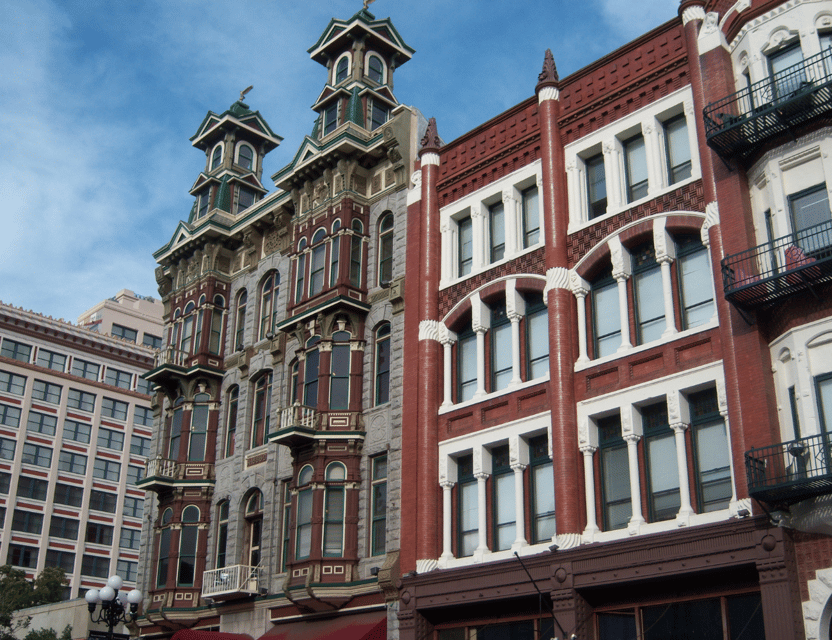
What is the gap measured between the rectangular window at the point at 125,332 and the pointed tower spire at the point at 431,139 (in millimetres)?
71591

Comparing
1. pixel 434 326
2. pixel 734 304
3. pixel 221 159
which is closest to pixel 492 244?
pixel 434 326

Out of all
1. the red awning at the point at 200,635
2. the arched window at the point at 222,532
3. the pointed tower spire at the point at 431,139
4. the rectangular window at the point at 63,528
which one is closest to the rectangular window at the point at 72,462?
the rectangular window at the point at 63,528

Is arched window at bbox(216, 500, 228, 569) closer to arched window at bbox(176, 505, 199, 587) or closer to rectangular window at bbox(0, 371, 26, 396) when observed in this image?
arched window at bbox(176, 505, 199, 587)

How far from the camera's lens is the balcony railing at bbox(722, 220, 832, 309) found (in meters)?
19.4

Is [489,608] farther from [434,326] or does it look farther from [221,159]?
[221,159]

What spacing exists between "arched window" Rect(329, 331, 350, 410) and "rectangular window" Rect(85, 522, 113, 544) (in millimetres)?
56223

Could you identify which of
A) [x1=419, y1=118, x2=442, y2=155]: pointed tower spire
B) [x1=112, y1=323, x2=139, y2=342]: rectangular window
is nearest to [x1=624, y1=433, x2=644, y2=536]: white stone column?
[x1=419, y1=118, x2=442, y2=155]: pointed tower spire

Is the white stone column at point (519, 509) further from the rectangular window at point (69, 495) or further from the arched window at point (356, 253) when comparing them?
the rectangular window at point (69, 495)

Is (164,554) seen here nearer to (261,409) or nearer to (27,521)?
(261,409)

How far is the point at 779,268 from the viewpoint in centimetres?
2012

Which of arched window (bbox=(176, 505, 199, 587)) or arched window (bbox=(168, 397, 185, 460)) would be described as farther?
arched window (bbox=(168, 397, 185, 460))

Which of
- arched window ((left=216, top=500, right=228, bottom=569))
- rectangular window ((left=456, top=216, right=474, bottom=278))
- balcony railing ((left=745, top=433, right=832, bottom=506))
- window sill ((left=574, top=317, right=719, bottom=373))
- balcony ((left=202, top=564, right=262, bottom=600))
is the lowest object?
balcony ((left=202, top=564, right=262, bottom=600))

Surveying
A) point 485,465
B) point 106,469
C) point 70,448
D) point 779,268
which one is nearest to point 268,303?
point 485,465

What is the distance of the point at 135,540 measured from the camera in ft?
274
